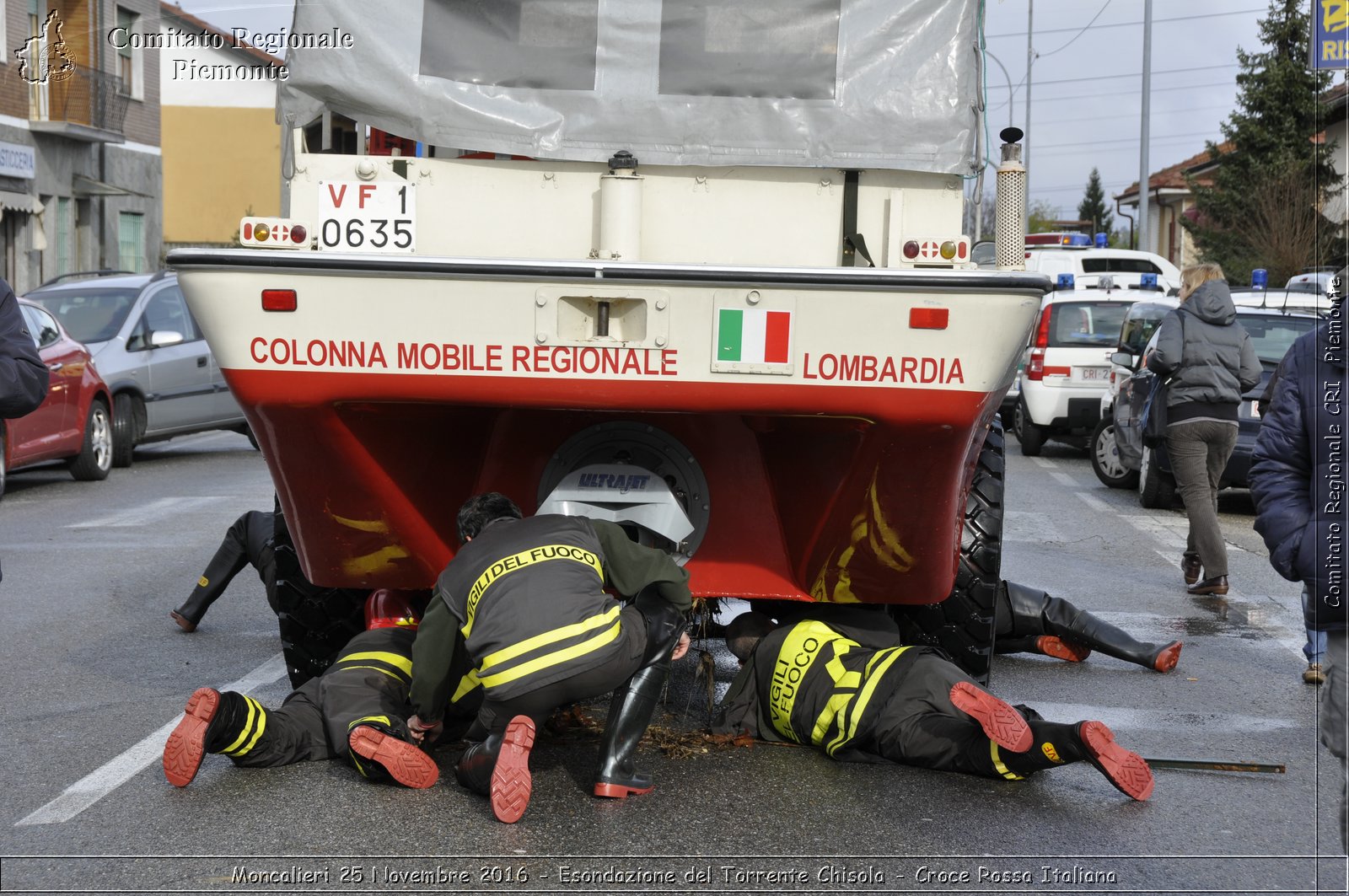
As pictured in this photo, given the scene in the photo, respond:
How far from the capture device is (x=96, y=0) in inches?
1346

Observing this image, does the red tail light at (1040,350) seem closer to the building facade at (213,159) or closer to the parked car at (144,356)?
the parked car at (144,356)

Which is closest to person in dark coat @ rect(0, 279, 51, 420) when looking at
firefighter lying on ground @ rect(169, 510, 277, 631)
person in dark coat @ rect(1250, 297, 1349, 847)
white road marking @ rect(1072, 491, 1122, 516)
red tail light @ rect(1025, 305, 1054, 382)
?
firefighter lying on ground @ rect(169, 510, 277, 631)

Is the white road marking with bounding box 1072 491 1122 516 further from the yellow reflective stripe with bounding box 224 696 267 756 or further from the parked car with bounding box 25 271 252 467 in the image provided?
the yellow reflective stripe with bounding box 224 696 267 756

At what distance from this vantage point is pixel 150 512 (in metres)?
12.2

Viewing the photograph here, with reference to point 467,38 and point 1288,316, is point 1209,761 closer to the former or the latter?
point 467,38

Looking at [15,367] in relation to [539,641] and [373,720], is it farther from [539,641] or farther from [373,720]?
[539,641]

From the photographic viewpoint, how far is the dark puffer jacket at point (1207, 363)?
9055mm

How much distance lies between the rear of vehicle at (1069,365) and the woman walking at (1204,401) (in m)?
7.52

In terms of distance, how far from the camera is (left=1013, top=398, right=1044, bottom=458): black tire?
1791cm

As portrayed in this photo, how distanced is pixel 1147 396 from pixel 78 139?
27822 millimetres

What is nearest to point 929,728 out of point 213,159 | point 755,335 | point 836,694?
point 836,694

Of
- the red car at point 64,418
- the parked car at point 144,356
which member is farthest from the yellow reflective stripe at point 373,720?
the parked car at point 144,356

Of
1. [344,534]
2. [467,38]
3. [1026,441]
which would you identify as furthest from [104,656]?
[1026,441]

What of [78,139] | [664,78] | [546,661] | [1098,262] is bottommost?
[546,661]
